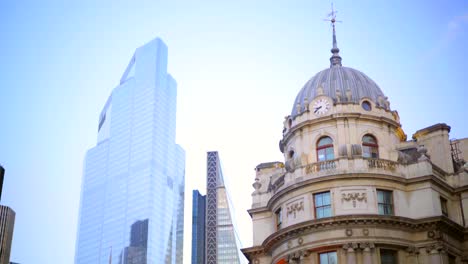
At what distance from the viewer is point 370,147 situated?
2048 inches

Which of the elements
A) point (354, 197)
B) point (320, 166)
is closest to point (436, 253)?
point (354, 197)

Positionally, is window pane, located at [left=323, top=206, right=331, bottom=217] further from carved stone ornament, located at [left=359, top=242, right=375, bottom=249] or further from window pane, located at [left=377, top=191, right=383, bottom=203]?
window pane, located at [left=377, top=191, right=383, bottom=203]

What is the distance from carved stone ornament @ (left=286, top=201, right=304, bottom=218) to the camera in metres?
49.3

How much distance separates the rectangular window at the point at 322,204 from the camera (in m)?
48.3

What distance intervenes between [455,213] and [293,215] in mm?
12698

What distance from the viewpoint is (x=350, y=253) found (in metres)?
45.9

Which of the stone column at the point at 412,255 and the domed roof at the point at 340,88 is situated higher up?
the domed roof at the point at 340,88

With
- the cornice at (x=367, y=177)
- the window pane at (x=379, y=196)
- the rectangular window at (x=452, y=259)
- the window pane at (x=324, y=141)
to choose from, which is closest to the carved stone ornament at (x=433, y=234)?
the rectangular window at (x=452, y=259)

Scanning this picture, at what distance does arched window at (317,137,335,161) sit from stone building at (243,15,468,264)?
0.27ft

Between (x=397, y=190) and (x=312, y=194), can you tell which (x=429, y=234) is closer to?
(x=397, y=190)

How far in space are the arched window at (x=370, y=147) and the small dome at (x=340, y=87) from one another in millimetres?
3272

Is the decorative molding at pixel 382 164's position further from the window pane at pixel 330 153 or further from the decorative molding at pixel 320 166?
the window pane at pixel 330 153

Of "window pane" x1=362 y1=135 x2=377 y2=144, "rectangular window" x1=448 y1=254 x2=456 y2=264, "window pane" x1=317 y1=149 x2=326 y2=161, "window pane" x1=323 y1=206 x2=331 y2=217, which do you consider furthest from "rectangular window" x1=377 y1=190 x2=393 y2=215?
"window pane" x1=317 y1=149 x2=326 y2=161

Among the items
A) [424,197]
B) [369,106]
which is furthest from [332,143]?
[424,197]
